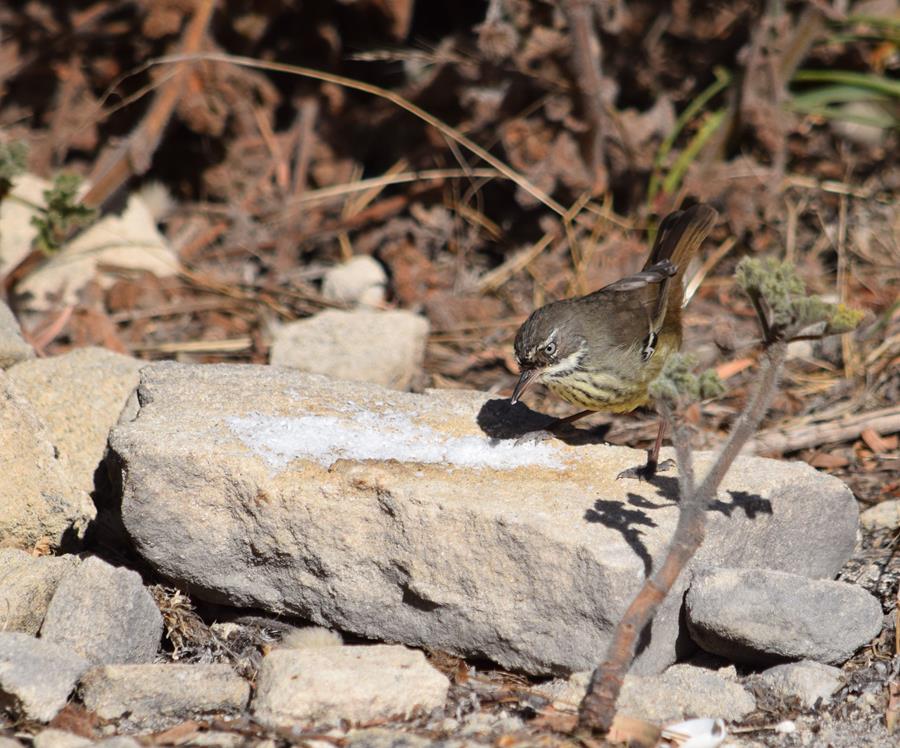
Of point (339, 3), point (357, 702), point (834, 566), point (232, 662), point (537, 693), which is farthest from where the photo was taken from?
point (339, 3)

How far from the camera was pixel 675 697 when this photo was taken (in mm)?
3613

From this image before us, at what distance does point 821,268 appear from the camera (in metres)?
7.05

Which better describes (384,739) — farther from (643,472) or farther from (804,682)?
(643,472)

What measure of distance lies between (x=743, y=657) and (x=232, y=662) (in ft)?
5.99

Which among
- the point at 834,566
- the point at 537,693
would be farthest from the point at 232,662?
the point at 834,566

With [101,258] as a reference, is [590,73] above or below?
above

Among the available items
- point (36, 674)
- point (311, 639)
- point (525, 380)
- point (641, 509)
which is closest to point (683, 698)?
point (641, 509)

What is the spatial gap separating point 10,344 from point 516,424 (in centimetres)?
235

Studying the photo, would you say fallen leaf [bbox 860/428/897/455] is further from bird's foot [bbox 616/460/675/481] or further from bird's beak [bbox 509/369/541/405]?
bird's beak [bbox 509/369/541/405]

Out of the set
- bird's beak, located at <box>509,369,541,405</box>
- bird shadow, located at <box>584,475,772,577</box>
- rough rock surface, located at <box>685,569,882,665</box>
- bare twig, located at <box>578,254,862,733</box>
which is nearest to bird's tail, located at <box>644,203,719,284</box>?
bird's beak, located at <box>509,369,541,405</box>

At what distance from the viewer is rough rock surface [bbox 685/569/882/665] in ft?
12.2

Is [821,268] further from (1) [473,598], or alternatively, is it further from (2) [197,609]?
(2) [197,609]

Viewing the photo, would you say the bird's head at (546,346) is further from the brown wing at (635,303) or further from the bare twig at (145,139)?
the bare twig at (145,139)

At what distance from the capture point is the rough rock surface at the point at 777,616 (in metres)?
3.71
